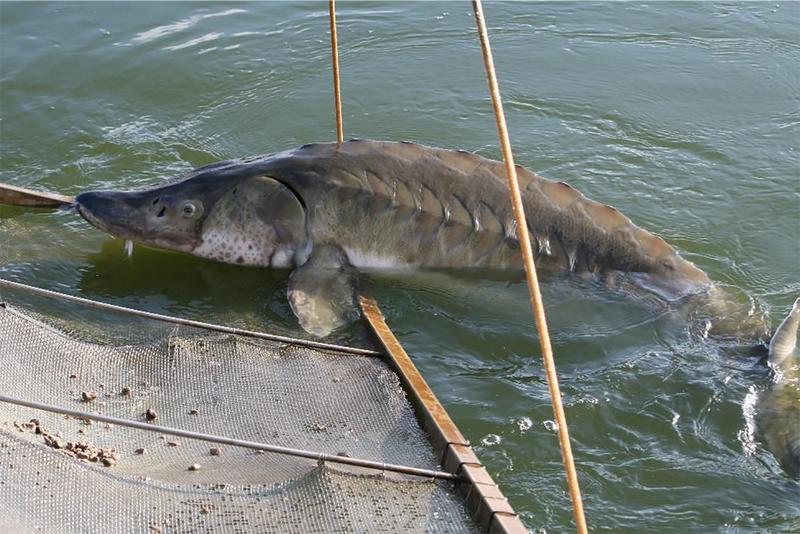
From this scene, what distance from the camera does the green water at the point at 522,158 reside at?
17.4 ft

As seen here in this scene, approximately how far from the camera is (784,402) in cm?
539

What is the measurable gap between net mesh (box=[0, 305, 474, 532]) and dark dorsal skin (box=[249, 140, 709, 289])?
4.46 ft

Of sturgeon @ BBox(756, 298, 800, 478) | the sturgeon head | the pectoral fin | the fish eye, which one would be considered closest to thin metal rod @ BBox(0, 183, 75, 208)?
the sturgeon head

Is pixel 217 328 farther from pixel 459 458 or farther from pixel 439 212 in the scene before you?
pixel 439 212

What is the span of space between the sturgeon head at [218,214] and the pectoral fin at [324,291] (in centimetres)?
20

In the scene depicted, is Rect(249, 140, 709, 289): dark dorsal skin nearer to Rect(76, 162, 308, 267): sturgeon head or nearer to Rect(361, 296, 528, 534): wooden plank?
Rect(76, 162, 308, 267): sturgeon head

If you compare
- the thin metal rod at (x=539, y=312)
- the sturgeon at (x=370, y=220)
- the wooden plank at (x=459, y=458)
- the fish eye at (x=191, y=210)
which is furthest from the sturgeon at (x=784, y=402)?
the fish eye at (x=191, y=210)

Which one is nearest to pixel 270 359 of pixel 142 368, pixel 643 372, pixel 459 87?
pixel 142 368

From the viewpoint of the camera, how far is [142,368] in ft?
Answer: 17.4

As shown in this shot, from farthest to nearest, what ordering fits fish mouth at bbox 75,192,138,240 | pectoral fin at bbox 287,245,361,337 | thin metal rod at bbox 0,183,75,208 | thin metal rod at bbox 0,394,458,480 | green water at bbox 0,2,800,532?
thin metal rod at bbox 0,183,75,208, fish mouth at bbox 75,192,138,240, pectoral fin at bbox 287,245,361,337, green water at bbox 0,2,800,532, thin metal rod at bbox 0,394,458,480

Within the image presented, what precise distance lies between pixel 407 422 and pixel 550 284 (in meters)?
1.87

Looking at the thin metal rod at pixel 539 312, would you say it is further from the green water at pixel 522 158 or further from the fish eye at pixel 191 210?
the fish eye at pixel 191 210

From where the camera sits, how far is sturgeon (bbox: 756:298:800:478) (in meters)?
5.08

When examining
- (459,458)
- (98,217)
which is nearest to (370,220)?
(98,217)
